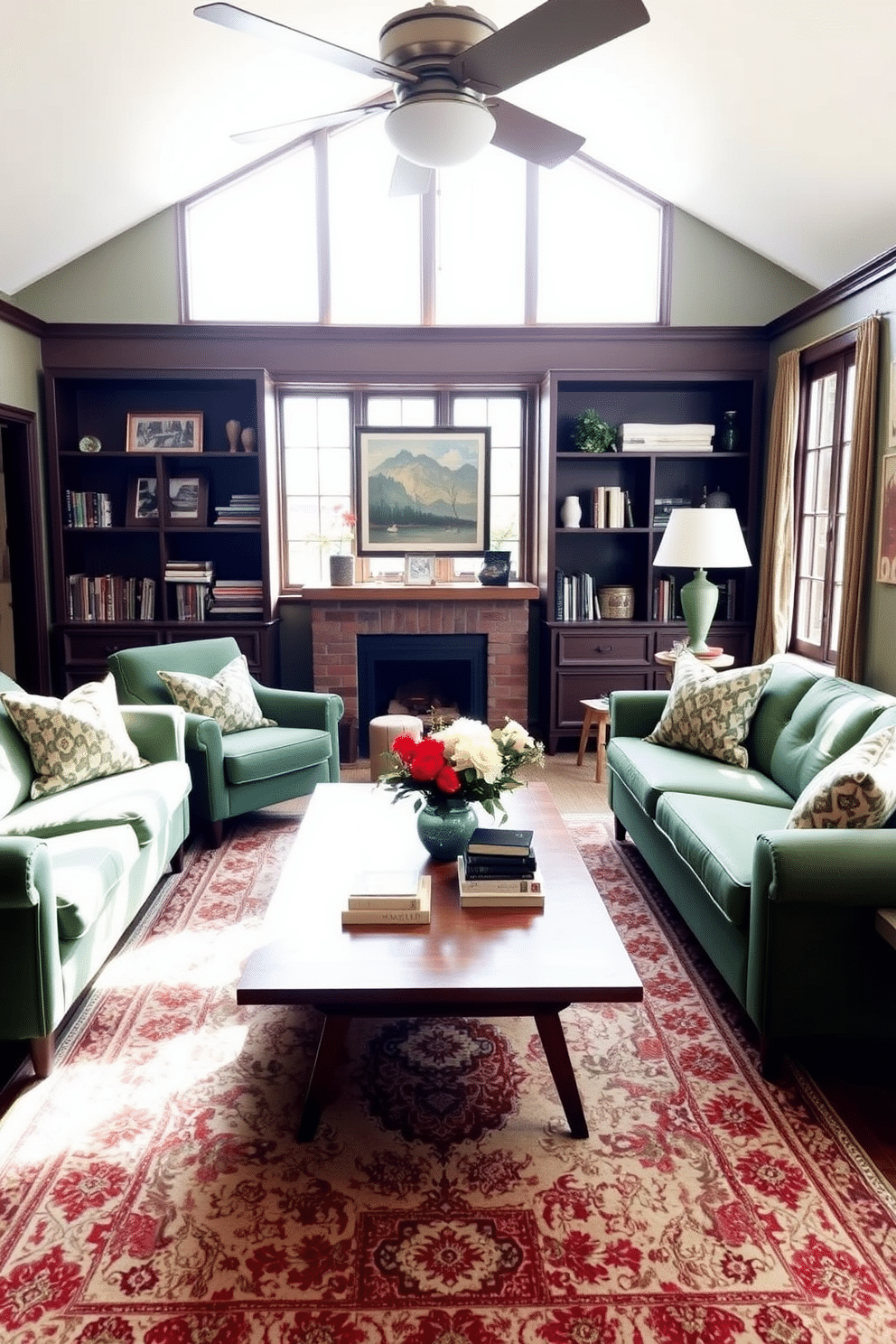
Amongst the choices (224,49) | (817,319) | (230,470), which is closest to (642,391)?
(817,319)

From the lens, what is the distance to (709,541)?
482cm

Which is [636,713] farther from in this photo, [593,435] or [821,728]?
[593,435]

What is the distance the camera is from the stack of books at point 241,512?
5887 millimetres

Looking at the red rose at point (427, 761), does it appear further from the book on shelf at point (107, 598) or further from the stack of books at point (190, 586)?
the book on shelf at point (107, 598)

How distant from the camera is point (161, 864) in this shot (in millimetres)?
3617

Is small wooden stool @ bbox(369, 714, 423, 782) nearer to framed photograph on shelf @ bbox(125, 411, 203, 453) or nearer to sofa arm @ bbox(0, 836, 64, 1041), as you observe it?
framed photograph on shelf @ bbox(125, 411, 203, 453)

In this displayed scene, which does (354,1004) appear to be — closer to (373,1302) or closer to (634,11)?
(373,1302)

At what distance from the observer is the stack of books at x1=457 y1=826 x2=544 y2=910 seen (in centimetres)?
259

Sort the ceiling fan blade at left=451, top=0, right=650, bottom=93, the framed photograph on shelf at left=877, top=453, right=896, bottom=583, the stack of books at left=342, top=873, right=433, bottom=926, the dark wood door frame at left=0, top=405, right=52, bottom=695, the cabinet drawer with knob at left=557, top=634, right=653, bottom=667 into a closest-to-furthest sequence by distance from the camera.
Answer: the ceiling fan blade at left=451, top=0, right=650, bottom=93 < the stack of books at left=342, top=873, right=433, bottom=926 < the framed photograph on shelf at left=877, top=453, right=896, bottom=583 < the dark wood door frame at left=0, top=405, right=52, bottom=695 < the cabinet drawer with knob at left=557, top=634, right=653, bottom=667

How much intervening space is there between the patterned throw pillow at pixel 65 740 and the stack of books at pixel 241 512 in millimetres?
2346

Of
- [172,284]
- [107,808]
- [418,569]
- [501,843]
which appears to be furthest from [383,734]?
[172,284]

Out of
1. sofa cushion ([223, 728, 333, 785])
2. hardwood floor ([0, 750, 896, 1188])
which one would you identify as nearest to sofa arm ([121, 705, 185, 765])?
sofa cushion ([223, 728, 333, 785])

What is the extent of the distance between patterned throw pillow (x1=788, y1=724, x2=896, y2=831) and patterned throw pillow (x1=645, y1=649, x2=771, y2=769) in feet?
4.24

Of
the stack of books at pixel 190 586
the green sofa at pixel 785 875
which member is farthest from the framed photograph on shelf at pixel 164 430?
the green sofa at pixel 785 875
